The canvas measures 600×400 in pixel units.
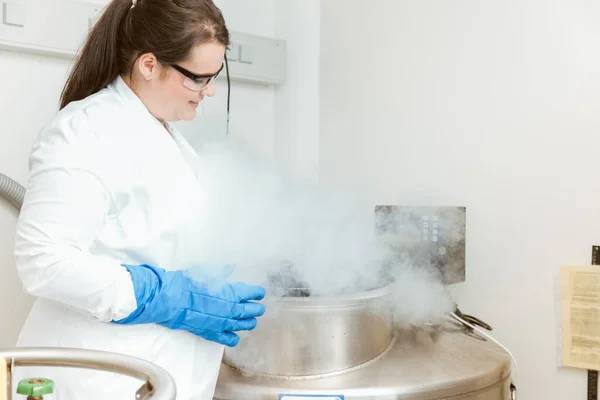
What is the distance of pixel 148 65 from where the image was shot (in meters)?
1.13

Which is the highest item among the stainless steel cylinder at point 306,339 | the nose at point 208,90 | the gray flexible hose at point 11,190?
the nose at point 208,90

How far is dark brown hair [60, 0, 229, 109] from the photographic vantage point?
3.59 ft

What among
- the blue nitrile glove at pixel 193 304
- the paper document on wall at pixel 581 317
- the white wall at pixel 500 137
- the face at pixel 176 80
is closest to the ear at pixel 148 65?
the face at pixel 176 80

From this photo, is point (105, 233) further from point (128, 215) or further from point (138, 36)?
point (138, 36)

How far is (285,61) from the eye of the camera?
2.29 metres

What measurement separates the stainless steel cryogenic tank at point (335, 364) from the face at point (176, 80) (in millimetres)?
434

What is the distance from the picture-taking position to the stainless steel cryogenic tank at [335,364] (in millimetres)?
1212

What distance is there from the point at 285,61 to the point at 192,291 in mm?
1374

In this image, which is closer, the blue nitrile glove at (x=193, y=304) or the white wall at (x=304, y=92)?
the blue nitrile glove at (x=193, y=304)

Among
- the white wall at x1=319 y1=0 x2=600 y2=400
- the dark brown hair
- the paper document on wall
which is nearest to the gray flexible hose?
the dark brown hair

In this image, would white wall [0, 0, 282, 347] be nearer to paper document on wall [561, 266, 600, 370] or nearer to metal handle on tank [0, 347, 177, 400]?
metal handle on tank [0, 347, 177, 400]

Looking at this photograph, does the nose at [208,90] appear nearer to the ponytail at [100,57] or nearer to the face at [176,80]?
the face at [176,80]

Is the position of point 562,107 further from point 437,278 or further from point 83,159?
point 83,159

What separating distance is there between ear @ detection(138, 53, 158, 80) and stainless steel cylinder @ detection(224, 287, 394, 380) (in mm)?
499
